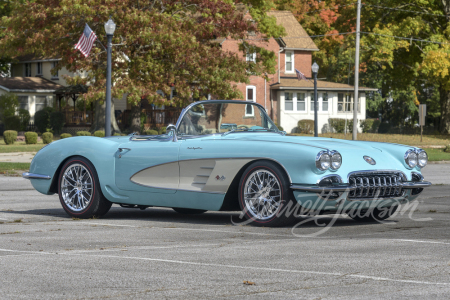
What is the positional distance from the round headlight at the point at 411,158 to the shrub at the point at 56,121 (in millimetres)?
43457

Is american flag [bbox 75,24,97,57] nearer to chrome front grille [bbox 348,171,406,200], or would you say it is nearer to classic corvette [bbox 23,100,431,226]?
classic corvette [bbox 23,100,431,226]

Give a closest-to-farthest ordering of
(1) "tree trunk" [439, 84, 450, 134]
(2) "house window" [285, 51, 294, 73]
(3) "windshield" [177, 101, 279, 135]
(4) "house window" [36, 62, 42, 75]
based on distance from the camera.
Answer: (3) "windshield" [177, 101, 279, 135], (1) "tree trunk" [439, 84, 450, 134], (2) "house window" [285, 51, 294, 73], (4) "house window" [36, 62, 42, 75]

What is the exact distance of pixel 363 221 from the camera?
28.8ft

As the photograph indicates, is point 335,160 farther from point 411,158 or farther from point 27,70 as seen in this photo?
point 27,70

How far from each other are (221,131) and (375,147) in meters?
1.93

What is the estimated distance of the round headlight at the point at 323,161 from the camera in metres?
7.47

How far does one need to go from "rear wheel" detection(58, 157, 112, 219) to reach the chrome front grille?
132 inches

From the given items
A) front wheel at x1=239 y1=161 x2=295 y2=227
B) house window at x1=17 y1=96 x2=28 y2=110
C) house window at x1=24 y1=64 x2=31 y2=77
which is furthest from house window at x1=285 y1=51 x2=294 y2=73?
front wheel at x1=239 y1=161 x2=295 y2=227

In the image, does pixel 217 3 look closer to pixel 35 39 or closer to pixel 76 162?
pixel 35 39

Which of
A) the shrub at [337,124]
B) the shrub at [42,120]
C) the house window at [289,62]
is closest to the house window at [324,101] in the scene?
the shrub at [337,124]

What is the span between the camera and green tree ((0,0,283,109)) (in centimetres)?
3591

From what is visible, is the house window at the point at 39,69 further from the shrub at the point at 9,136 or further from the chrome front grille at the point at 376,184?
the chrome front grille at the point at 376,184

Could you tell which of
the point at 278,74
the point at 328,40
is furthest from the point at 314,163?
the point at 328,40

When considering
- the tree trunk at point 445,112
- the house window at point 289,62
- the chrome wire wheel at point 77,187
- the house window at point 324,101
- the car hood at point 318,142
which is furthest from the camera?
the house window at point 289,62
